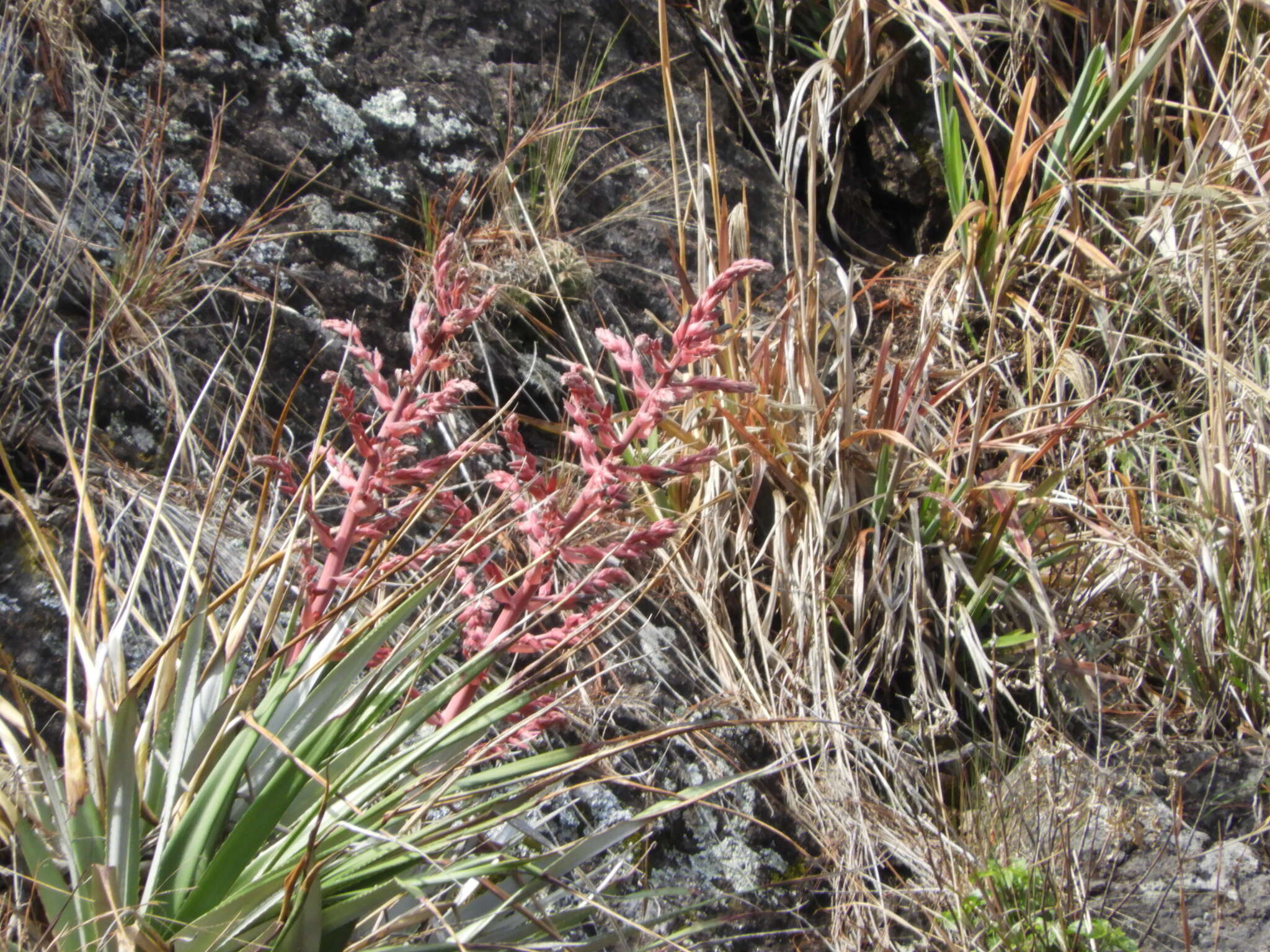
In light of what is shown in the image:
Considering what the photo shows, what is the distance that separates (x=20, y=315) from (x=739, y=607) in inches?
58.0

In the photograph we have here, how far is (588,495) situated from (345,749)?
415 mm

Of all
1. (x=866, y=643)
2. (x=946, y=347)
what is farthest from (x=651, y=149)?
(x=866, y=643)

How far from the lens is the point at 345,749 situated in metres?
1.09

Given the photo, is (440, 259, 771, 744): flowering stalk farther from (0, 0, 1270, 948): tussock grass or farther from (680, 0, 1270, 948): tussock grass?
(680, 0, 1270, 948): tussock grass

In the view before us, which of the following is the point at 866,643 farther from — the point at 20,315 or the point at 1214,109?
the point at 1214,109

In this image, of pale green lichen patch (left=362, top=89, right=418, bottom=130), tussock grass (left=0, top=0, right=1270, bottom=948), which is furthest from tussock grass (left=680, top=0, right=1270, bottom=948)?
pale green lichen patch (left=362, top=89, right=418, bottom=130)

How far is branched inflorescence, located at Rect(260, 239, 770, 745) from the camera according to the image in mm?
1156

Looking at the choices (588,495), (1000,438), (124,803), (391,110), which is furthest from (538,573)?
(391,110)

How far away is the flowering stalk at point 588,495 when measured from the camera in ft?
3.77

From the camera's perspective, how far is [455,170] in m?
2.38

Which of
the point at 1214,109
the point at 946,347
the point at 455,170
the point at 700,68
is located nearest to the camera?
the point at 455,170

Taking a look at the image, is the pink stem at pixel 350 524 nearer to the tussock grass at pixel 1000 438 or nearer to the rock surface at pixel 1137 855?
the tussock grass at pixel 1000 438

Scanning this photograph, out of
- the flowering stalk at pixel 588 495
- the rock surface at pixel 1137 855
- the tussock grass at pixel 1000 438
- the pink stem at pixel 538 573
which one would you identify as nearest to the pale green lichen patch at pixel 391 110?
the tussock grass at pixel 1000 438

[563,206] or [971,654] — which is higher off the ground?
[563,206]
